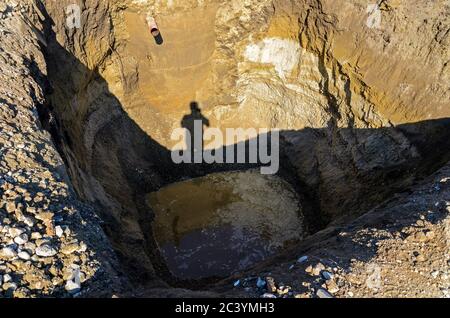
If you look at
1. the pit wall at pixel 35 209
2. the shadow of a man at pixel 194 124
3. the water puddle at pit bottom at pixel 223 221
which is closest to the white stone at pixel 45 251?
the pit wall at pixel 35 209

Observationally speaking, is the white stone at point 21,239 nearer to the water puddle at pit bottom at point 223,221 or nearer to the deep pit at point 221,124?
the deep pit at point 221,124

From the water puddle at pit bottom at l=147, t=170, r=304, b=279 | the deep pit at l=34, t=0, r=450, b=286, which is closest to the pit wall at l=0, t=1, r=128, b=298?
the deep pit at l=34, t=0, r=450, b=286

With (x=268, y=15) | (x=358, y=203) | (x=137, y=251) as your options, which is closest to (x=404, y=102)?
(x=358, y=203)

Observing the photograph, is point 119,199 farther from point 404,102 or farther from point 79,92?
point 404,102

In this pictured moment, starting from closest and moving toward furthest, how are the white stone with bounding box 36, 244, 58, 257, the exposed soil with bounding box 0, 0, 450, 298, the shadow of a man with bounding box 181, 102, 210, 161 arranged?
the white stone with bounding box 36, 244, 58, 257, the exposed soil with bounding box 0, 0, 450, 298, the shadow of a man with bounding box 181, 102, 210, 161

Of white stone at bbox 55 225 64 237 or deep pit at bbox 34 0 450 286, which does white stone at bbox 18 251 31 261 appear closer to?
white stone at bbox 55 225 64 237

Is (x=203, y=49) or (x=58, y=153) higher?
(x=203, y=49)
